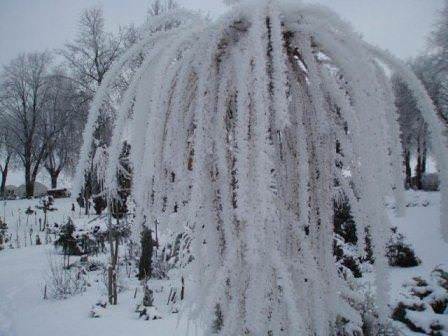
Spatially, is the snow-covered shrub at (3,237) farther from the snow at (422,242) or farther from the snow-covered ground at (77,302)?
the snow at (422,242)

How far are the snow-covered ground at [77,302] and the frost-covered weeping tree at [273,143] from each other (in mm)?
1655

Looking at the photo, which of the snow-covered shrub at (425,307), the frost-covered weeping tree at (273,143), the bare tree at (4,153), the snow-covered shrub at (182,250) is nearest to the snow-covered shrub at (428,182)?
the snow-covered shrub at (182,250)

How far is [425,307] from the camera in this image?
450 centimetres

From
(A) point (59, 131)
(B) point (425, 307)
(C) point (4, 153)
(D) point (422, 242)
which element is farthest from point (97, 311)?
(C) point (4, 153)

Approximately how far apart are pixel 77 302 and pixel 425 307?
545 centimetres

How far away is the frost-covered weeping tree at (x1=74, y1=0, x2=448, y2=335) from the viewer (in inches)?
40.6

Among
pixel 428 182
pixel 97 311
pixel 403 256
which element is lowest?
pixel 97 311

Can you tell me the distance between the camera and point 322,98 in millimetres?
1154

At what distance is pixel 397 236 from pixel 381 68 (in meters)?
9.27

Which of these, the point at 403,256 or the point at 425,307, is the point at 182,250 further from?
the point at 403,256

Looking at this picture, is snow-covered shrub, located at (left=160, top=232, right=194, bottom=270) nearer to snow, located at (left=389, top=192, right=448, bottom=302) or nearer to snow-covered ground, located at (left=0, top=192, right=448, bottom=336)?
snow-covered ground, located at (left=0, top=192, right=448, bottom=336)

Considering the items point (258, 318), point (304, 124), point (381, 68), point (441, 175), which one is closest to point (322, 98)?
point (304, 124)

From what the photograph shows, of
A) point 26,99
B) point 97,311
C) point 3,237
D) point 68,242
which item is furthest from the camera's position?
point 26,99

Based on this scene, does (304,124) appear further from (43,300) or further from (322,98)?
(43,300)
